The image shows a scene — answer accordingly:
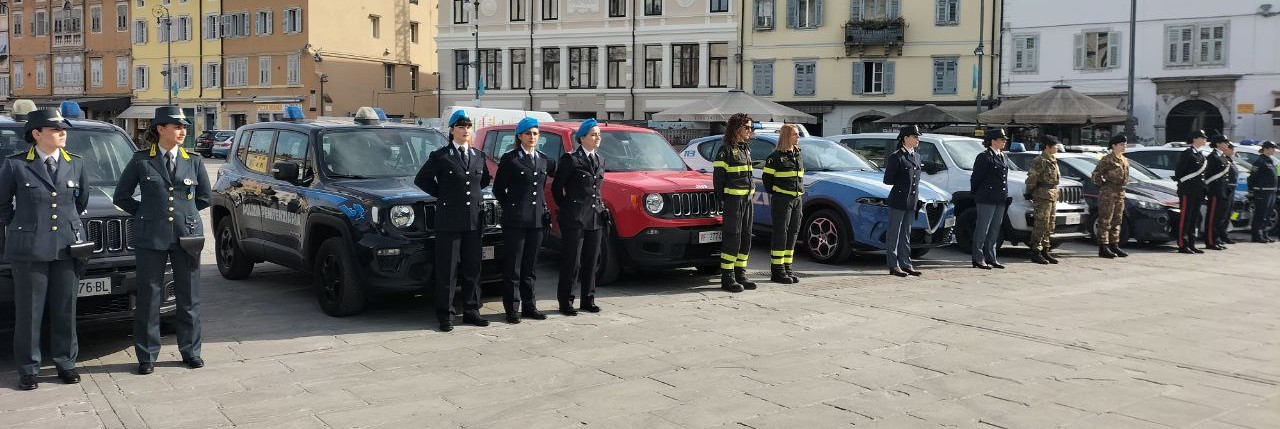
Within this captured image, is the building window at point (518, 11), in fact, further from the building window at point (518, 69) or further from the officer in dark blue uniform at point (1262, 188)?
the officer in dark blue uniform at point (1262, 188)

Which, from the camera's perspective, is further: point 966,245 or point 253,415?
point 966,245

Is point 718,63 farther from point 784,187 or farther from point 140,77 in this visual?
point 140,77

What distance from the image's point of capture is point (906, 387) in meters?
6.89

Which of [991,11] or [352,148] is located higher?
[991,11]

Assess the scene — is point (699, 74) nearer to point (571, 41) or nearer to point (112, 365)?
point (571, 41)

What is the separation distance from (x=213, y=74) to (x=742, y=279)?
56.5 m

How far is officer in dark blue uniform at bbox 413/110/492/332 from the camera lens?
863cm

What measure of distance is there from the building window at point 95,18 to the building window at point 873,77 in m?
47.1

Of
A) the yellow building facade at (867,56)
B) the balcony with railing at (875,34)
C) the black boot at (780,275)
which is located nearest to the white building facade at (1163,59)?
the yellow building facade at (867,56)

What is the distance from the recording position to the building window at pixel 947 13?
4134 cm

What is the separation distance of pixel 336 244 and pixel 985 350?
5230mm

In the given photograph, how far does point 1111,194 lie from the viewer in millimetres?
14734

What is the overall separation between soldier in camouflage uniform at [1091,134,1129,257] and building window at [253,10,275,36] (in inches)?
1980

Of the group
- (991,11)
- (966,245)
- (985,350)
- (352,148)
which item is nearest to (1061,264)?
(966,245)
